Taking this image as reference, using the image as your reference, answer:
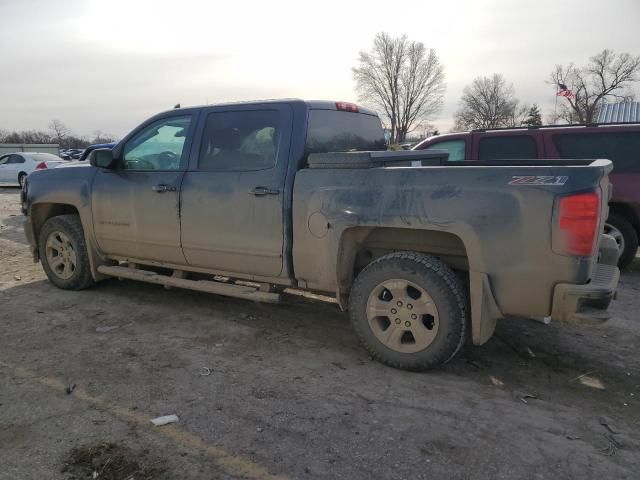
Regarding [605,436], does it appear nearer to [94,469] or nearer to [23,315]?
[94,469]

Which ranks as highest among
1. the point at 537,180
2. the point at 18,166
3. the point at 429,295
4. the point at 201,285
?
the point at 537,180

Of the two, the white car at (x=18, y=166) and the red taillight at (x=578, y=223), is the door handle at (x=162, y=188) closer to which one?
the red taillight at (x=578, y=223)

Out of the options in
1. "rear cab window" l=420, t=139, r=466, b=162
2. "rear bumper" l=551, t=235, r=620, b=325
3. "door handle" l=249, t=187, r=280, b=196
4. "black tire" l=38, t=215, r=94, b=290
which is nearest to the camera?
"rear bumper" l=551, t=235, r=620, b=325

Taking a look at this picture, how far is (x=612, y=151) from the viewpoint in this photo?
21.2ft

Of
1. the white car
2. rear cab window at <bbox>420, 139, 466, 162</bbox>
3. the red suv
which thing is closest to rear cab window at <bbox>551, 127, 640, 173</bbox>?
the red suv

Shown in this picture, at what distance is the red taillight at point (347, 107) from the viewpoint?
4461 mm

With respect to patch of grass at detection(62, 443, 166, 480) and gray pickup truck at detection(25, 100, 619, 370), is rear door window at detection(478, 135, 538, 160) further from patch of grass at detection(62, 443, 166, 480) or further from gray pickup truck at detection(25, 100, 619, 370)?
patch of grass at detection(62, 443, 166, 480)

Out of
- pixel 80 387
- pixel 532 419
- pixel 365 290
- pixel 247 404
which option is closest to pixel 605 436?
pixel 532 419

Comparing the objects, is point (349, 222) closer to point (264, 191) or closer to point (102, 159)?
point (264, 191)

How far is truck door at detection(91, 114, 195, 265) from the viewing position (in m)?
4.59

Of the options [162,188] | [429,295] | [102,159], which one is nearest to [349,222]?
[429,295]

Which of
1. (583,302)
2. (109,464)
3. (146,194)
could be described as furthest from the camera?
(146,194)

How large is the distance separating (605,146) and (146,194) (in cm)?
566

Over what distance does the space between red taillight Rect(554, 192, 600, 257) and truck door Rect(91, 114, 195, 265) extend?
3.12 meters
